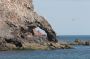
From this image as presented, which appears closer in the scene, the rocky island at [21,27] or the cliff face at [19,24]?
the cliff face at [19,24]

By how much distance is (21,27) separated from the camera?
101 meters

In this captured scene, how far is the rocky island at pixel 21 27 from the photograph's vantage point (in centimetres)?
9497

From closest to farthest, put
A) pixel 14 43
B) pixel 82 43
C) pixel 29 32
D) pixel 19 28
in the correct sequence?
pixel 14 43 < pixel 19 28 < pixel 29 32 < pixel 82 43

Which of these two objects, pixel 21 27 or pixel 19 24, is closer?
pixel 21 27

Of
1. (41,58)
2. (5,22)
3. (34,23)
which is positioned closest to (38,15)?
(34,23)

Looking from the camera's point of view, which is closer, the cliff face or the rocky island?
the cliff face

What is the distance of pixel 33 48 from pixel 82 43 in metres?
49.1

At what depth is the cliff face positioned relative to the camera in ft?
311

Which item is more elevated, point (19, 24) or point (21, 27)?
point (19, 24)

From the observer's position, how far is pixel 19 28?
10062 cm

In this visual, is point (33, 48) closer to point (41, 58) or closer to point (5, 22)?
point (5, 22)

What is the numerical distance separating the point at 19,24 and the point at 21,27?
1.04 m

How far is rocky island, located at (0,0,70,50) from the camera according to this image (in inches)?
3739

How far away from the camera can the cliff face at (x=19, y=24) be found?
311 feet
